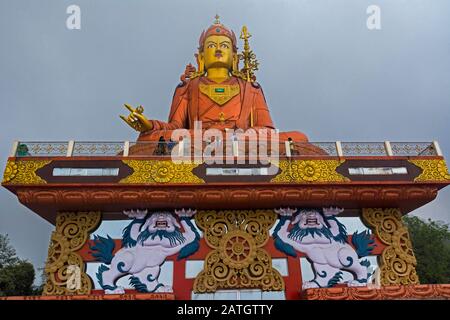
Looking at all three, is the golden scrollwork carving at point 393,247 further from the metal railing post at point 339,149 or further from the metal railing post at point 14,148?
the metal railing post at point 14,148

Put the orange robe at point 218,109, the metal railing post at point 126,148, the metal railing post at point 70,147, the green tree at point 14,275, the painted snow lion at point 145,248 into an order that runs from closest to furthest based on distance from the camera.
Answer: the painted snow lion at point 145,248 → the metal railing post at point 70,147 → the metal railing post at point 126,148 → the orange robe at point 218,109 → the green tree at point 14,275

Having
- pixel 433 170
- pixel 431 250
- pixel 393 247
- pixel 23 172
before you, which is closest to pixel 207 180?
pixel 23 172

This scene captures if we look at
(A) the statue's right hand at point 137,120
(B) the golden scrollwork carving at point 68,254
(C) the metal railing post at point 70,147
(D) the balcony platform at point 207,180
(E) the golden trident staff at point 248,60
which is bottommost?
(B) the golden scrollwork carving at point 68,254

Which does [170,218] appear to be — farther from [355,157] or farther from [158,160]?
[355,157]

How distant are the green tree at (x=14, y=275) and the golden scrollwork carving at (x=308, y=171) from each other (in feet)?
49.0

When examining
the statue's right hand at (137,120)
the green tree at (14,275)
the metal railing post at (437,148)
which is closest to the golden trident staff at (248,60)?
the statue's right hand at (137,120)

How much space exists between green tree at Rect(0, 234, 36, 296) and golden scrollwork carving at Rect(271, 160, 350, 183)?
1494 cm

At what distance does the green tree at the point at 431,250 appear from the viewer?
1928 cm

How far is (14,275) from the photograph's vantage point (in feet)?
55.7

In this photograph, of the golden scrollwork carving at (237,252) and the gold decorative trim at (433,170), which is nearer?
the golden scrollwork carving at (237,252)

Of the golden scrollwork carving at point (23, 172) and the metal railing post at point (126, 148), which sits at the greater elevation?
the metal railing post at point (126, 148)

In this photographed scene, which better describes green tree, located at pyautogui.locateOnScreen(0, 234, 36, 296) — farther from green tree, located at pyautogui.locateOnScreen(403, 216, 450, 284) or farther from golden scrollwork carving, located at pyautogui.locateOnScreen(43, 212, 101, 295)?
green tree, located at pyautogui.locateOnScreen(403, 216, 450, 284)

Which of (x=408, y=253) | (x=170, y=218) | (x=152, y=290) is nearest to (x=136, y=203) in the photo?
(x=170, y=218)

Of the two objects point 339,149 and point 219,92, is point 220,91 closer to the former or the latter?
point 219,92
